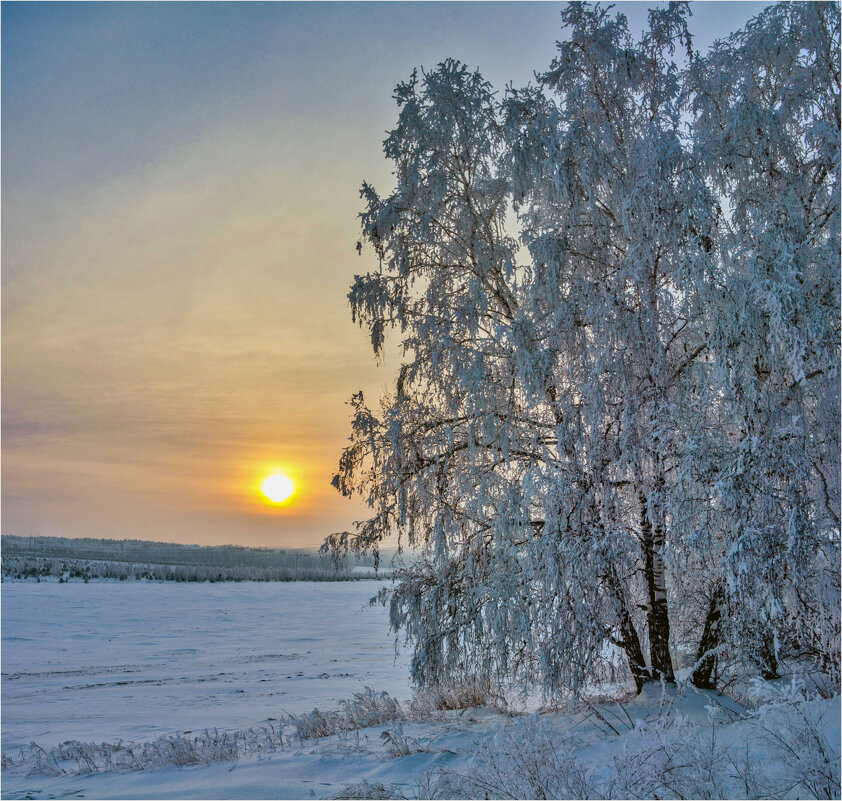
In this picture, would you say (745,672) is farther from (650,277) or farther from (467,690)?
(650,277)

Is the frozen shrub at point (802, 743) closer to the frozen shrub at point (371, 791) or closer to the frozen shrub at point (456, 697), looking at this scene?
the frozen shrub at point (371, 791)

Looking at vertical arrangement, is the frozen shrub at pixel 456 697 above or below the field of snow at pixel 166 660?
above

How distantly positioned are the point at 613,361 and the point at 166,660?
12271mm

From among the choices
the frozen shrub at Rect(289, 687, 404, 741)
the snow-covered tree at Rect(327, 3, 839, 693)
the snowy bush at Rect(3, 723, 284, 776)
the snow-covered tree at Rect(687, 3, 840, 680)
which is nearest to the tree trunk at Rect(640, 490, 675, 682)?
the snow-covered tree at Rect(327, 3, 839, 693)

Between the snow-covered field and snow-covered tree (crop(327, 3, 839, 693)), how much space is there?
1.02 m

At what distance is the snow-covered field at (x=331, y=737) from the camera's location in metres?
3.97

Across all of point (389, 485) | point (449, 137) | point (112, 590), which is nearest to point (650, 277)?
point (449, 137)

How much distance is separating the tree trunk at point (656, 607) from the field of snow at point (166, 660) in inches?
147

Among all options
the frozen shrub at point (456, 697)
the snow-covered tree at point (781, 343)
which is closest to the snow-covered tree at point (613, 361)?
the snow-covered tree at point (781, 343)

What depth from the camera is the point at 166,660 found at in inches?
555

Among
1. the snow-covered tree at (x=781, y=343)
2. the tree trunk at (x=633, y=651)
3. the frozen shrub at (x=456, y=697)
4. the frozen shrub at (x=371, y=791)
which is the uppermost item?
the snow-covered tree at (x=781, y=343)

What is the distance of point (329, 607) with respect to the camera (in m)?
26.5

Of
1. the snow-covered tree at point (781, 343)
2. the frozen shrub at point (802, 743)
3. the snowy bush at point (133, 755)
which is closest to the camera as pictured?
the frozen shrub at point (802, 743)

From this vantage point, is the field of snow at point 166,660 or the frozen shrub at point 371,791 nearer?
the frozen shrub at point 371,791
